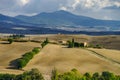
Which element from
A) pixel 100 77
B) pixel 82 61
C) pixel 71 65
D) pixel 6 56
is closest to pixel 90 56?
pixel 82 61

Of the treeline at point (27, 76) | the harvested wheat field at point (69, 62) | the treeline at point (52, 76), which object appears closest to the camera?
the treeline at point (27, 76)

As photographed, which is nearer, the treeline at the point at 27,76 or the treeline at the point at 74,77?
the treeline at the point at 27,76

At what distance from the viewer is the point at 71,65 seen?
123 m

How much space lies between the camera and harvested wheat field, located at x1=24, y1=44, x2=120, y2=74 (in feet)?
385

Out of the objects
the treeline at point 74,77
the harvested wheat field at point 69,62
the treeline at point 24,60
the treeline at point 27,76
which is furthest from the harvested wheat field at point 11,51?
the treeline at point 74,77

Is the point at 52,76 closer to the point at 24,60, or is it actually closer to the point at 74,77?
the point at 74,77

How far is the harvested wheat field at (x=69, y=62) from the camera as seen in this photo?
11744 cm

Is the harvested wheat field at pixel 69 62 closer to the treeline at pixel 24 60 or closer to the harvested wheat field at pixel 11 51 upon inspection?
the treeline at pixel 24 60

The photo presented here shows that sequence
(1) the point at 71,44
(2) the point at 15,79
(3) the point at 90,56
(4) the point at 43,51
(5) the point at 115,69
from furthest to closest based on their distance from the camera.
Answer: (1) the point at 71,44 < (4) the point at 43,51 < (3) the point at 90,56 < (5) the point at 115,69 < (2) the point at 15,79

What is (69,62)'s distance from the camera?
420 feet

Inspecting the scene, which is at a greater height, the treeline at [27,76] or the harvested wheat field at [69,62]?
the treeline at [27,76]

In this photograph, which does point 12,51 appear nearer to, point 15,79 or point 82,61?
point 82,61

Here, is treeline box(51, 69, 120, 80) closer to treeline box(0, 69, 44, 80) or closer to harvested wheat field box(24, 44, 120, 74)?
treeline box(0, 69, 44, 80)

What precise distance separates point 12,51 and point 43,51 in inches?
450
